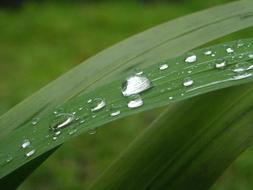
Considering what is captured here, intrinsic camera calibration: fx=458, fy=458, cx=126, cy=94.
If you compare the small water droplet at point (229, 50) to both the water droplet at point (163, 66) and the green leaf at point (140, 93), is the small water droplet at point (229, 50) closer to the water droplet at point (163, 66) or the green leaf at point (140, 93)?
the green leaf at point (140, 93)

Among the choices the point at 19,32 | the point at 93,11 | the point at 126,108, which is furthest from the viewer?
the point at 93,11

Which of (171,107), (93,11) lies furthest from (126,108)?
(93,11)

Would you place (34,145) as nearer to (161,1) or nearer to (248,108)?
(248,108)

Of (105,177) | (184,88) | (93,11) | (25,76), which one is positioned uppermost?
(93,11)

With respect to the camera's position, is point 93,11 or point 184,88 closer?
point 184,88

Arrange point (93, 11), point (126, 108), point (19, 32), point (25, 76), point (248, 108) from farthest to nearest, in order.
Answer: point (93, 11) → point (19, 32) → point (25, 76) → point (248, 108) → point (126, 108)

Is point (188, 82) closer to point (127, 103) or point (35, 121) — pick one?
point (127, 103)

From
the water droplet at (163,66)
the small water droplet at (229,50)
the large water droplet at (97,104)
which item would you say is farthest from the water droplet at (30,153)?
the small water droplet at (229,50)
